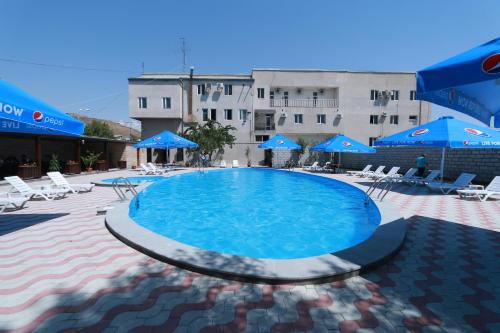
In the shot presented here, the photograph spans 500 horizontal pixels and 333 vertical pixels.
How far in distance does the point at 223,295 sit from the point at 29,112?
3.68 m

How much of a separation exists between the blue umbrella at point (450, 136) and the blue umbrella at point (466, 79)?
644 centimetres

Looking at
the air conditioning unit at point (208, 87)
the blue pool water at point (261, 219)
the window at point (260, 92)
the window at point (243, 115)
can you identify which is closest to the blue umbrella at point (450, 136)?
the blue pool water at point (261, 219)

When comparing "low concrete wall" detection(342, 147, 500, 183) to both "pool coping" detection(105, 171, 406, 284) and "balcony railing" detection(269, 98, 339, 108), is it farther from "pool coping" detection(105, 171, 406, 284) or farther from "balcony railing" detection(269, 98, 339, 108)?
"balcony railing" detection(269, 98, 339, 108)

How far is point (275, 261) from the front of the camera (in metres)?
3.69

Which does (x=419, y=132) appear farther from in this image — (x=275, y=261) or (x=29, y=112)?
(x=29, y=112)

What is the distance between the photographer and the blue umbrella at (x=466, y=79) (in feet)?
6.73

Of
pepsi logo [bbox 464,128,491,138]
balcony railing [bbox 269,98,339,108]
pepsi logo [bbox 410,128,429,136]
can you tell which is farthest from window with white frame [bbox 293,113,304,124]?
pepsi logo [bbox 464,128,491,138]

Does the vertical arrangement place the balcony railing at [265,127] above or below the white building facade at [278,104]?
below

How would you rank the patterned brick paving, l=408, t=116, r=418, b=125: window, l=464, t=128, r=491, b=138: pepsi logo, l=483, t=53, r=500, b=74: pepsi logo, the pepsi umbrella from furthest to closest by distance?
l=408, t=116, r=418, b=125: window, the pepsi umbrella, l=464, t=128, r=491, b=138: pepsi logo, the patterned brick paving, l=483, t=53, r=500, b=74: pepsi logo

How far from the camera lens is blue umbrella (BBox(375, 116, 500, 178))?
8.97 metres

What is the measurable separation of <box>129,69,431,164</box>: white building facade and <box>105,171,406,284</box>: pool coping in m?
25.0

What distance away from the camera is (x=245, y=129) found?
1220 inches

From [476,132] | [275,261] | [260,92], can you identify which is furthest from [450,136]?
[260,92]

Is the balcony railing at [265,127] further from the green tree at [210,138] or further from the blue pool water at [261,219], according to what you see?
the blue pool water at [261,219]
